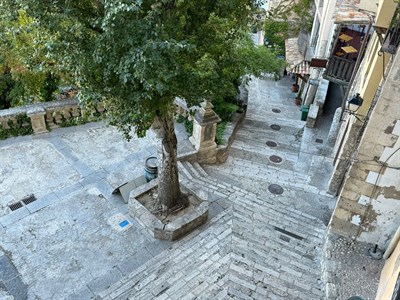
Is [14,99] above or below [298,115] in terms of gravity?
above

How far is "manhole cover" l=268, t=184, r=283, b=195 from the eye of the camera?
12.7 metres

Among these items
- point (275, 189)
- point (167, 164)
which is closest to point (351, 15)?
point (275, 189)

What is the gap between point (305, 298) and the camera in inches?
352

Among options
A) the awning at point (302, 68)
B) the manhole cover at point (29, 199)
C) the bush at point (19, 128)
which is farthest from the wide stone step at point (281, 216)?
the awning at point (302, 68)

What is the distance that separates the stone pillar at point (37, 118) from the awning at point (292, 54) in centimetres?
1295

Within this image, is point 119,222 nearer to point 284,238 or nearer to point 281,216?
point 284,238

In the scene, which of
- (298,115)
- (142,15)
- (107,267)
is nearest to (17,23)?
(142,15)

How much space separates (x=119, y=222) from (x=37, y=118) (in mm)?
5233

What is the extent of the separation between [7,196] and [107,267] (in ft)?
13.1

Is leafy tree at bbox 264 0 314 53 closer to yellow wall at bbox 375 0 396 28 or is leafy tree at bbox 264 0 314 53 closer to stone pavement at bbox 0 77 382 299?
stone pavement at bbox 0 77 382 299

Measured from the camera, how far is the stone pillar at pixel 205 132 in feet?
40.9

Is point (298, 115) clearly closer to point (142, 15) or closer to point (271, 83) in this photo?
point (271, 83)

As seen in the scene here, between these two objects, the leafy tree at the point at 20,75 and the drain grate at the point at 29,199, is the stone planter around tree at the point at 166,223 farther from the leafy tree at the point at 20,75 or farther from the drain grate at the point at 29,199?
the leafy tree at the point at 20,75

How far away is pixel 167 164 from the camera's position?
32.7 ft
